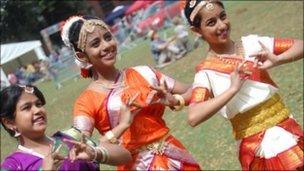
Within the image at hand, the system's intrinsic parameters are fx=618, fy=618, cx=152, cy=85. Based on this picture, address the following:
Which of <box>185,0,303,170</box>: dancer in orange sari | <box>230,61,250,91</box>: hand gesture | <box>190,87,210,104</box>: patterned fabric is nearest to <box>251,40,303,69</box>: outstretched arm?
<box>185,0,303,170</box>: dancer in orange sari

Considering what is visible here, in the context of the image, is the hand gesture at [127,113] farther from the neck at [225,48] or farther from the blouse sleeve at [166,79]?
the neck at [225,48]

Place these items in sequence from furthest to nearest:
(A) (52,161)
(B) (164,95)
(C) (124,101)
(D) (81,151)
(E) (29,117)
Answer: (B) (164,95)
(C) (124,101)
(E) (29,117)
(D) (81,151)
(A) (52,161)

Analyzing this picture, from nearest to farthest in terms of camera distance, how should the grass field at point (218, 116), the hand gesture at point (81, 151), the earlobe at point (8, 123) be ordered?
the hand gesture at point (81, 151) → the earlobe at point (8, 123) → the grass field at point (218, 116)

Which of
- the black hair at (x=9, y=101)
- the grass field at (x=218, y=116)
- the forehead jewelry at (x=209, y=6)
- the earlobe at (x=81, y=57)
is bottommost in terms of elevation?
the grass field at (x=218, y=116)

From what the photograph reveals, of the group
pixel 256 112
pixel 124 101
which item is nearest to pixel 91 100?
pixel 124 101

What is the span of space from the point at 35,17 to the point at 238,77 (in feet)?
133

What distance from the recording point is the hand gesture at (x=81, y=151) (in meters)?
2.91

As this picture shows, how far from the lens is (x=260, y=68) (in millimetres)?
3576

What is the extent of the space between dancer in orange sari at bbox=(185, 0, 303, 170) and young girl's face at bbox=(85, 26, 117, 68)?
0.53 m

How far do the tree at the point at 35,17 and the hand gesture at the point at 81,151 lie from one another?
105ft

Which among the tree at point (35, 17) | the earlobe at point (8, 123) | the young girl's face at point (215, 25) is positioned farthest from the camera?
the tree at point (35, 17)

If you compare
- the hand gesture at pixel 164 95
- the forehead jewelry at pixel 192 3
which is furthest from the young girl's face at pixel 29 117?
the forehead jewelry at pixel 192 3

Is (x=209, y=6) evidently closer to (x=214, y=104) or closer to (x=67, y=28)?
(x=214, y=104)

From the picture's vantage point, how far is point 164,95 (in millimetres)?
3748
